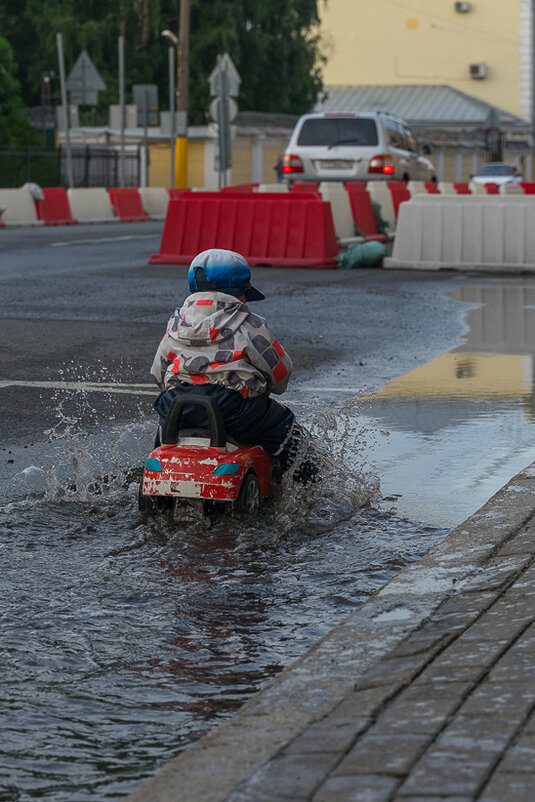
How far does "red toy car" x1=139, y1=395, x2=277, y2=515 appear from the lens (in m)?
5.27

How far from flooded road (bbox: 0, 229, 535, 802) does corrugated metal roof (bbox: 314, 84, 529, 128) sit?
217ft

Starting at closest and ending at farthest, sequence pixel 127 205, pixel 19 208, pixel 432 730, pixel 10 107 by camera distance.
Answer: pixel 432 730, pixel 19 208, pixel 127 205, pixel 10 107

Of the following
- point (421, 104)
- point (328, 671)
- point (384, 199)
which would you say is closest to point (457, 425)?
point (328, 671)

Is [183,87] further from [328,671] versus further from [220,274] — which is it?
[328,671]

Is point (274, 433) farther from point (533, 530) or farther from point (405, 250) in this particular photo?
point (405, 250)

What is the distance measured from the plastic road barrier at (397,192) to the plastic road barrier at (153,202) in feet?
26.6

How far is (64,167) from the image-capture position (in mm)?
43031

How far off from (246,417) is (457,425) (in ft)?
6.47

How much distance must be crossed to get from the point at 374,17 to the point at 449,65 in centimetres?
537

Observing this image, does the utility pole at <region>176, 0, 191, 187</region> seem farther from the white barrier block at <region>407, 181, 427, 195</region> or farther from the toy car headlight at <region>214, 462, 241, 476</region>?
the toy car headlight at <region>214, 462, 241, 476</region>

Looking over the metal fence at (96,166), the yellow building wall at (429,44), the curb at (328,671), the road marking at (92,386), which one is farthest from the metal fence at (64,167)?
the yellow building wall at (429,44)

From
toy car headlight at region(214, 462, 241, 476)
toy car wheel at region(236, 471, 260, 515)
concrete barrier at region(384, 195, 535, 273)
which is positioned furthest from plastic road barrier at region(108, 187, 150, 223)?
toy car headlight at region(214, 462, 241, 476)

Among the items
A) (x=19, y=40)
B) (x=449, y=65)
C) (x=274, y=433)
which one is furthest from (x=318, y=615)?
(x=449, y=65)

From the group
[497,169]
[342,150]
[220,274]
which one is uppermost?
[497,169]
